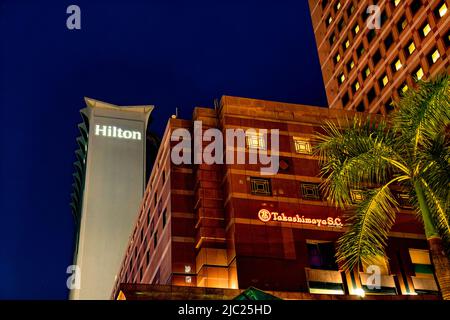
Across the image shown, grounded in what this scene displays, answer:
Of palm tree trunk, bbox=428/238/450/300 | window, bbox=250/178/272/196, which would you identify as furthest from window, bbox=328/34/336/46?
palm tree trunk, bbox=428/238/450/300

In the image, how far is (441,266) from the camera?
15.5 meters

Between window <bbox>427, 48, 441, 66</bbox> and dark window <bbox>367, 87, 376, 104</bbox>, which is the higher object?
dark window <bbox>367, 87, 376, 104</bbox>

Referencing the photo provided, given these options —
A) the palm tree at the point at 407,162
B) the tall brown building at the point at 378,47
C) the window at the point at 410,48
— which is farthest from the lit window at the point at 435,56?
the palm tree at the point at 407,162

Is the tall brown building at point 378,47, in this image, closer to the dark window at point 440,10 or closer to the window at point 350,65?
the dark window at point 440,10

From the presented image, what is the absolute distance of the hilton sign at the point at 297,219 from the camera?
117ft

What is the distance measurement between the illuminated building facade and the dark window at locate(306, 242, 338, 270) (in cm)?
6238

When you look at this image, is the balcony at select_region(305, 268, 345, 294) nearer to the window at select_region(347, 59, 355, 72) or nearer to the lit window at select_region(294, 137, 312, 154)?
the lit window at select_region(294, 137, 312, 154)

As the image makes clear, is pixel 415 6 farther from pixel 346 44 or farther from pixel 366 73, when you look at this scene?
pixel 346 44

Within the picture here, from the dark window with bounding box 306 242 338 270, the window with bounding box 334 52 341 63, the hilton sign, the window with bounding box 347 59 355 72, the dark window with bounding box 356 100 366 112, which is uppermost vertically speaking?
the window with bounding box 334 52 341 63

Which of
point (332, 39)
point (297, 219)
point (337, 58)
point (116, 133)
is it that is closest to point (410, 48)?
point (337, 58)

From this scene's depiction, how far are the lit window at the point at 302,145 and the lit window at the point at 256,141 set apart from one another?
246 centimetres

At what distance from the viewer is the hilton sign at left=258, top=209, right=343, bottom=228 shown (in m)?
35.7

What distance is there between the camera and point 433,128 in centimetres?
1716

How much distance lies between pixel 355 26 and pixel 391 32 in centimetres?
778
